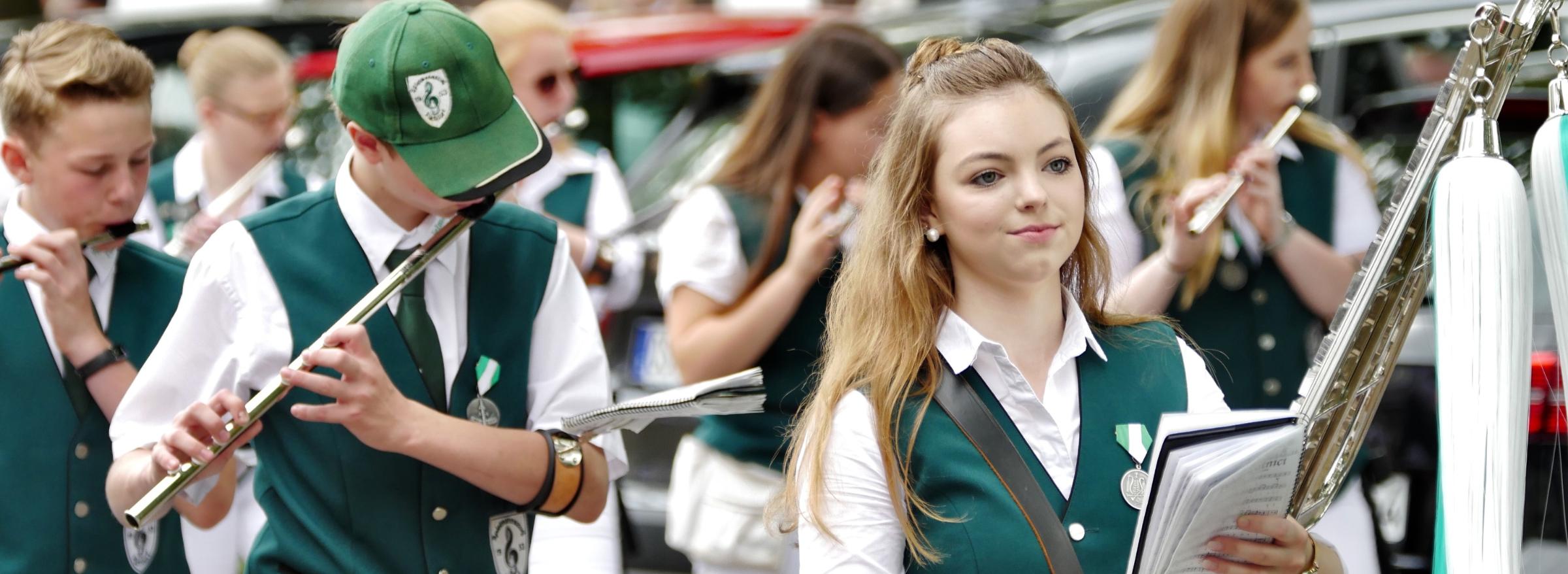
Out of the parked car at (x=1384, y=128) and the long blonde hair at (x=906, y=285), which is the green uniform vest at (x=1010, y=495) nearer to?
the long blonde hair at (x=906, y=285)

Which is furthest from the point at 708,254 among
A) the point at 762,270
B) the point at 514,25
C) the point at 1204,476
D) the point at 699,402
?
the point at 1204,476

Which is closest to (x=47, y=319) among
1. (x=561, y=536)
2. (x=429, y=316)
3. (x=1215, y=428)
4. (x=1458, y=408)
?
(x=429, y=316)

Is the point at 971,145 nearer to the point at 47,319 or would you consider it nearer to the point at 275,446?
the point at 275,446

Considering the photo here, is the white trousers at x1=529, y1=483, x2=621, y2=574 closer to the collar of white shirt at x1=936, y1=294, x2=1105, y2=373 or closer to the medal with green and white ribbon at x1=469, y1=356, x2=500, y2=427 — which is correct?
the medal with green and white ribbon at x1=469, y1=356, x2=500, y2=427

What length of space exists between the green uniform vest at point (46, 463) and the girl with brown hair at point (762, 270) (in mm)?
1235

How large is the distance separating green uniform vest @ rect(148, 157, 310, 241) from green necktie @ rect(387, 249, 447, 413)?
7.96 feet

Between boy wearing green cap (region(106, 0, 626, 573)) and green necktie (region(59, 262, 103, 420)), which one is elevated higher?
boy wearing green cap (region(106, 0, 626, 573))

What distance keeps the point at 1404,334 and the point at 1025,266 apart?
1.66 ft

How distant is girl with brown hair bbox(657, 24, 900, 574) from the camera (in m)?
3.81

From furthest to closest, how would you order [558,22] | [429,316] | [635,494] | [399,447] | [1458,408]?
[635,494], [558,22], [429,316], [399,447], [1458,408]

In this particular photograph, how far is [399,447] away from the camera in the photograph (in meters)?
2.60

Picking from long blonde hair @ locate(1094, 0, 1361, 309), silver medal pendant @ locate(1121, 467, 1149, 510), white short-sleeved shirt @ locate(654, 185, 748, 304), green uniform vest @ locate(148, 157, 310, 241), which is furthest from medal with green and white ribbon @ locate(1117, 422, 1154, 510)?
green uniform vest @ locate(148, 157, 310, 241)

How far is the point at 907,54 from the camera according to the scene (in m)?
5.70

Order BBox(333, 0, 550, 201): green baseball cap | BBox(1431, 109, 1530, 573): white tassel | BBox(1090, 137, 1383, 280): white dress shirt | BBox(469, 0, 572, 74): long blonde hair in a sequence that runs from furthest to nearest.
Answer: BBox(469, 0, 572, 74): long blonde hair
BBox(1090, 137, 1383, 280): white dress shirt
BBox(333, 0, 550, 201): green baseball cap
BBox(1431, 109, 1530, 573): white tassel
